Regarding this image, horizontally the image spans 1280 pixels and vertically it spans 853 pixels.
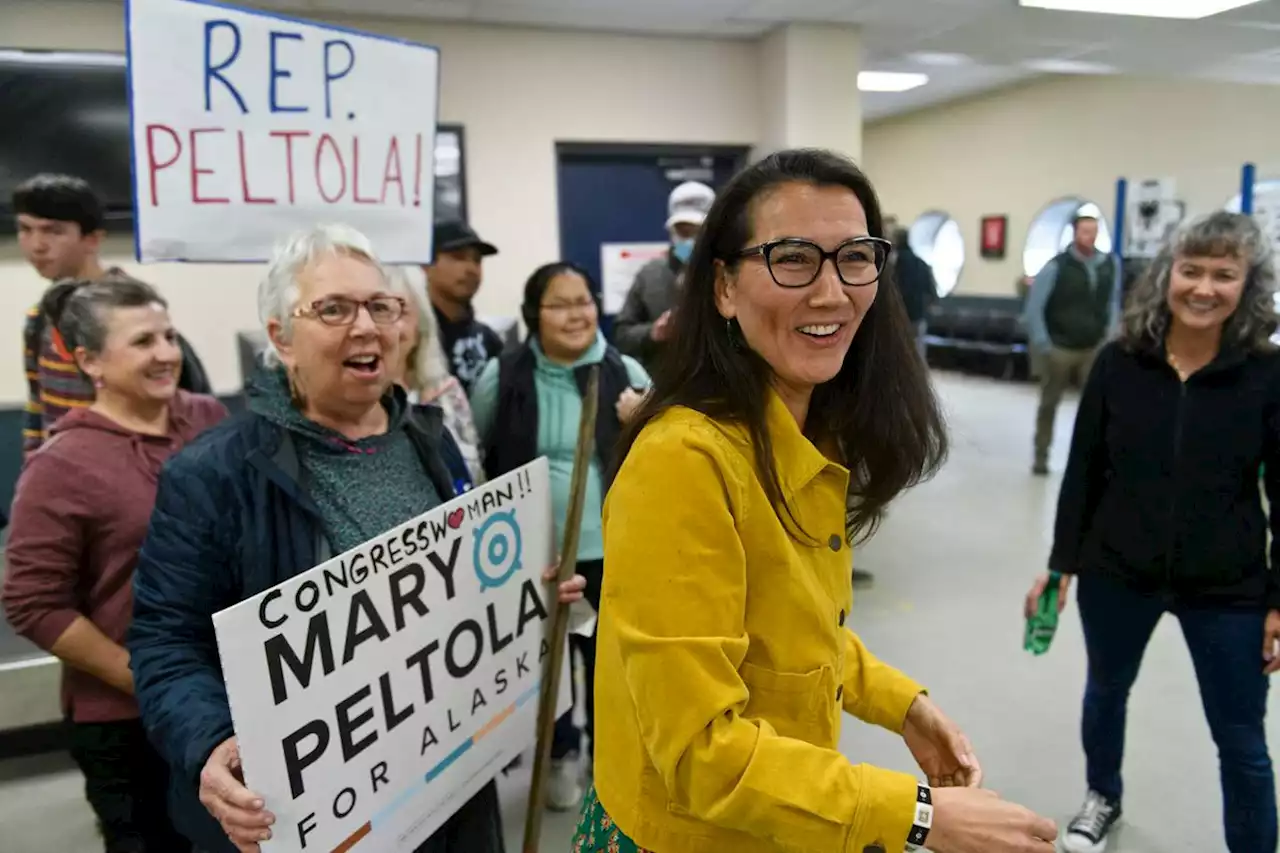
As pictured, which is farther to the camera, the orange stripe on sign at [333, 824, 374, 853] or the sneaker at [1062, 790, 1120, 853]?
the sneaker at [1062, 790, 1120, 853]

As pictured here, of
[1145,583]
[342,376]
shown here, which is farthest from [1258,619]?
[342,376]

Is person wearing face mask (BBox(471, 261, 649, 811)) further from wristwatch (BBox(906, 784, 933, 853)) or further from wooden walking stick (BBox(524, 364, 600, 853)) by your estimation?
wristwatch (BBox(906, 784, 933, 853))

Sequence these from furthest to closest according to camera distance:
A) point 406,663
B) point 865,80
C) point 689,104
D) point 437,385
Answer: point 865,80 < point 689,104 < point 437,385 < point 406,663

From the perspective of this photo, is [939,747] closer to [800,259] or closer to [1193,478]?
[800,259]

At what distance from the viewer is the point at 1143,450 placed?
5.97 ft

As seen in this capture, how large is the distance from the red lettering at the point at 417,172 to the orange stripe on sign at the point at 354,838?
4.18 feet

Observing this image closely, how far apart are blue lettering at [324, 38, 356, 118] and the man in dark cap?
1.10 meters

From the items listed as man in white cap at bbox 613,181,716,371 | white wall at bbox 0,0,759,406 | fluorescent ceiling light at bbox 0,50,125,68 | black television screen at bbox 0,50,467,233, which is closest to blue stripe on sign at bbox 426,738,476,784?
man in white cap at bbox 613,181,716,371

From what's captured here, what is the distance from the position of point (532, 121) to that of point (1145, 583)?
4135mm

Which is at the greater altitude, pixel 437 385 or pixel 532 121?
pixel 532 121

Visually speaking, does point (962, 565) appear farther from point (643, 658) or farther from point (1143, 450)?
point (643, 658)

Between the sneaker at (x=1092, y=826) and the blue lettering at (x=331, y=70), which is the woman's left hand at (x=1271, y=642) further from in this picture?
the blue lettering at (x=331, y=70)

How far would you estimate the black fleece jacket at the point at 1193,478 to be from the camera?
1.72 meters

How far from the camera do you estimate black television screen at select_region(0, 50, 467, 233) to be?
3832 millimetres
